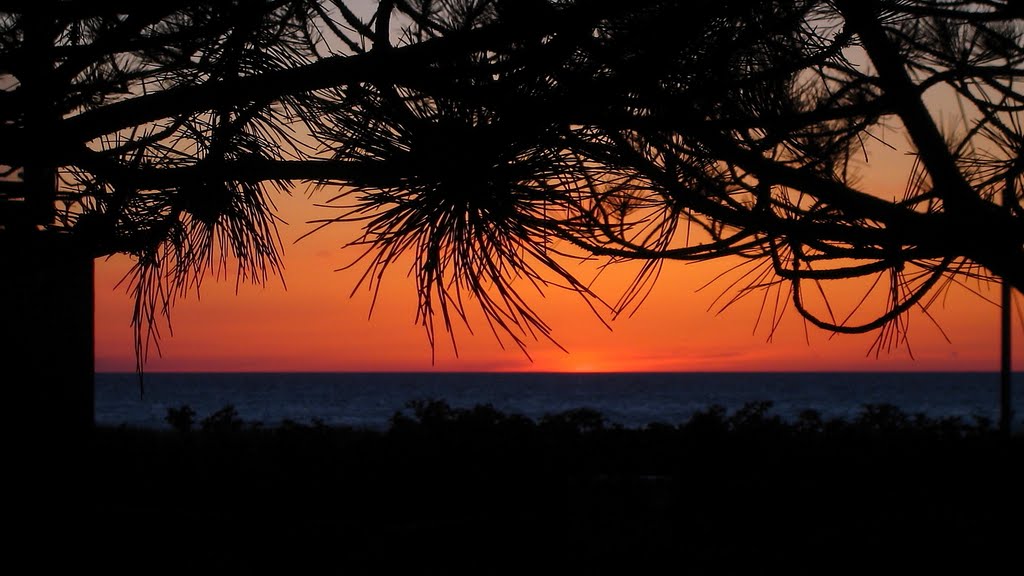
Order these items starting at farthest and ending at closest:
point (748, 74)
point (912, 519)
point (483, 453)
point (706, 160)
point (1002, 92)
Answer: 1. point (483, 453)
2. point (912, 519)
3. point (1002, 92)
4. point (748, 74)
5. point (706, 160)

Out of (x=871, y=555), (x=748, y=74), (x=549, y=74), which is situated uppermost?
(x=748, y=74)

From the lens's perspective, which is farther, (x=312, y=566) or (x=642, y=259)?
(x=312, y=566)

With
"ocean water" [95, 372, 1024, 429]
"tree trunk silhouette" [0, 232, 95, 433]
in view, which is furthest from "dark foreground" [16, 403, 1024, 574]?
"ocean water" [95, 372, 1024, 429]

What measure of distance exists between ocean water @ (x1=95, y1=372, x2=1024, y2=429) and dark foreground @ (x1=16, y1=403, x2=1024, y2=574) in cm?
1976

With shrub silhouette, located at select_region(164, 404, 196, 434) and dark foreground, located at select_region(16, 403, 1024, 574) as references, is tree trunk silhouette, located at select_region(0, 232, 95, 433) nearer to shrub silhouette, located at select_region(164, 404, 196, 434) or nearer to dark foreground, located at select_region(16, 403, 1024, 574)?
dark foreground, located at select_region(16, 403, 1024, 574)

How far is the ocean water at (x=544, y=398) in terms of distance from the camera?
30.3 metres

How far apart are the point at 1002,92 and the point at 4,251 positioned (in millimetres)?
2903

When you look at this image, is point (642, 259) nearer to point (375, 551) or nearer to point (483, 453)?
point (375, 551)

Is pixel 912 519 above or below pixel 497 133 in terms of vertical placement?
below

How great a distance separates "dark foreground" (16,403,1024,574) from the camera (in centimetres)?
443

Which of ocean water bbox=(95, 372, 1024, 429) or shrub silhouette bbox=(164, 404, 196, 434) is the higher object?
shrub silhouette bbox=(164, 404, 196, 434)

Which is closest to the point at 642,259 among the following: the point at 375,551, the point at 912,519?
the point at 375,551

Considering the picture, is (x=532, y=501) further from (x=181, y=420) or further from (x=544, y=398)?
(x=544, y=398)

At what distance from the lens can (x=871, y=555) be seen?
446 cm
